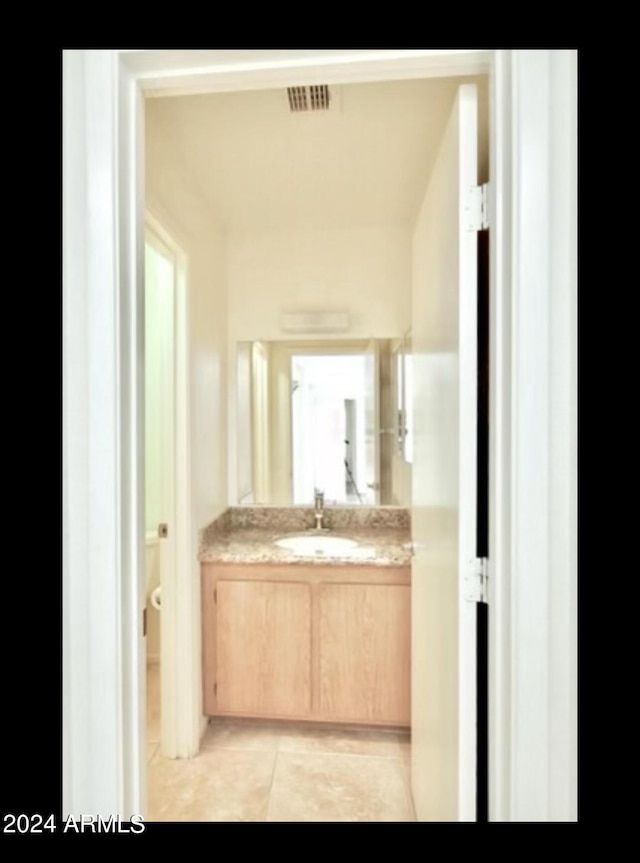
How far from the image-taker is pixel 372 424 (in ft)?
7.93

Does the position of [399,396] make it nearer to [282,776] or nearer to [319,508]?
[319,508]

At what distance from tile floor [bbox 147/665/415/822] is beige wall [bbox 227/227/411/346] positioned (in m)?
2.01

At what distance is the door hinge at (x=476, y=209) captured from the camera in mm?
857

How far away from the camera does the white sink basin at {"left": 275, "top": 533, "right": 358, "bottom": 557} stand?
6.98ft

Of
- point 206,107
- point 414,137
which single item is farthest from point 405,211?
point 206,107

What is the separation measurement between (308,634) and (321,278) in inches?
73.2

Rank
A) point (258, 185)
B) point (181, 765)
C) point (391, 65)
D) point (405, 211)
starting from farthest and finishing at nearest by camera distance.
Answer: point (405, 211) < point (258, 185) < point (181, 765) < point (391, 65)

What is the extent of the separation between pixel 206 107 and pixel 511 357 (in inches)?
53.9

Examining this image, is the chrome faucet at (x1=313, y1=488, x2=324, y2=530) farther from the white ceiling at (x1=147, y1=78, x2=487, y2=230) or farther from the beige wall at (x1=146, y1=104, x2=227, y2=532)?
the white ceiling at (x1=147, y1=78, x2=487, y2=230)

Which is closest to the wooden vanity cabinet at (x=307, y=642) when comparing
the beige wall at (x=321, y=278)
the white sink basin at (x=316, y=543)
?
the white sink basin at (x=316, y=543)

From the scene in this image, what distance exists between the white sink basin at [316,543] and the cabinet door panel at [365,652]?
0.86 ft

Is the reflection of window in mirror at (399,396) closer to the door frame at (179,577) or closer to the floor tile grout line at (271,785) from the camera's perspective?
the door frame at (179,577)

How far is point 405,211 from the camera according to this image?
2.18 metres
